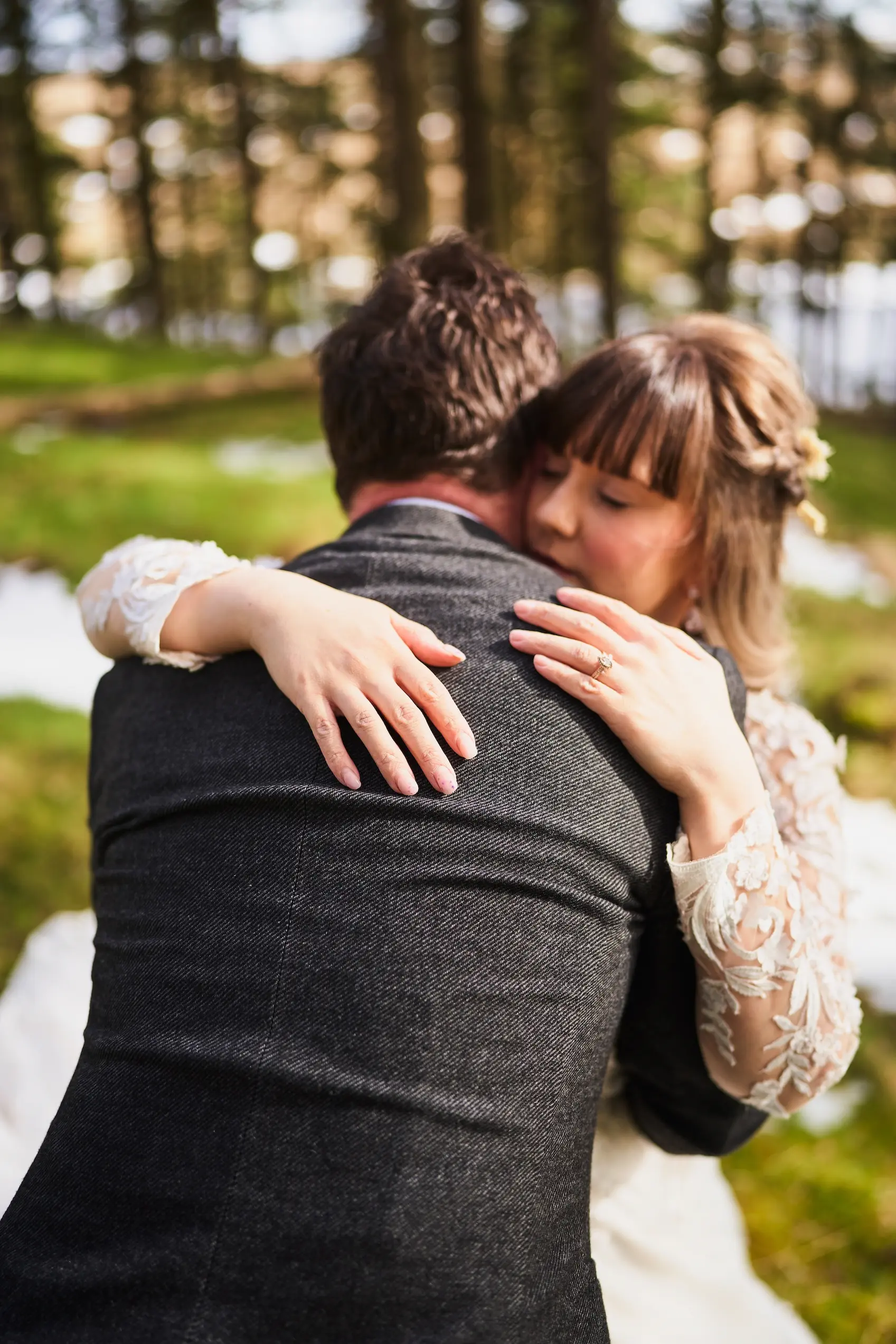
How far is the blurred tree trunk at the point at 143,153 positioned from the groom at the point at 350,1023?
19727mm

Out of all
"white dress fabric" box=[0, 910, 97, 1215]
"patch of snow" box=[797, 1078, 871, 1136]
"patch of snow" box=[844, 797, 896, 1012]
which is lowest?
"patch of snow" box=[844, 797, 896, 1012]

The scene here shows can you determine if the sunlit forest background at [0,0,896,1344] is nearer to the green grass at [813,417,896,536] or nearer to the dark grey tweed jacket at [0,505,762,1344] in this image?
the green grass at [813,417,896,536]

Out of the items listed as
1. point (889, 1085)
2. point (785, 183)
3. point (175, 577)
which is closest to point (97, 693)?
point (175, 577)

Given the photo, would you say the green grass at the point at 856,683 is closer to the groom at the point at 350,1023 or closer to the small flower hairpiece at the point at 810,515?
the small flower hairpiece at the point at 810,515

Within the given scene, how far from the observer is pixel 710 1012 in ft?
5.90

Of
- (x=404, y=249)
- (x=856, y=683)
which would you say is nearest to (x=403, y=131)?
(x=404, y=249)

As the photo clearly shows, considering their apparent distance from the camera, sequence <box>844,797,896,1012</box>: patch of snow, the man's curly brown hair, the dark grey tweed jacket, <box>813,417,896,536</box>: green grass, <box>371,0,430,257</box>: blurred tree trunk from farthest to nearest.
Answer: <box>371,0,430,257</box>: blurred tree trunk, <box>813,417,896,536</box>: green grass, <box>844,797,896,1012</box>: patch of snow, the man's curly brown hair, the dark grey tweed jacket

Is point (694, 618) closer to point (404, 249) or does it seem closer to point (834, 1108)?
point (834, 1108)

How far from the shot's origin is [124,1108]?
4.71 ft

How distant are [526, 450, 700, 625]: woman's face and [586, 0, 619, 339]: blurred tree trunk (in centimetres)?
1049

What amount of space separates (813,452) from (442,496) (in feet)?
2.82

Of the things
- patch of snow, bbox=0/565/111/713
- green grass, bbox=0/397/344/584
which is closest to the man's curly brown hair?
patch of snow, bbox=0/565/111/713

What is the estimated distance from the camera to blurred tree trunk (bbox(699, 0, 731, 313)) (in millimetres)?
17219

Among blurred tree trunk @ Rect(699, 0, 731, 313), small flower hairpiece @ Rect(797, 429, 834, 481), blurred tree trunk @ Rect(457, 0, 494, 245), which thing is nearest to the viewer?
small flower hairpiece @ Rect(797, 429, 834, 481)
